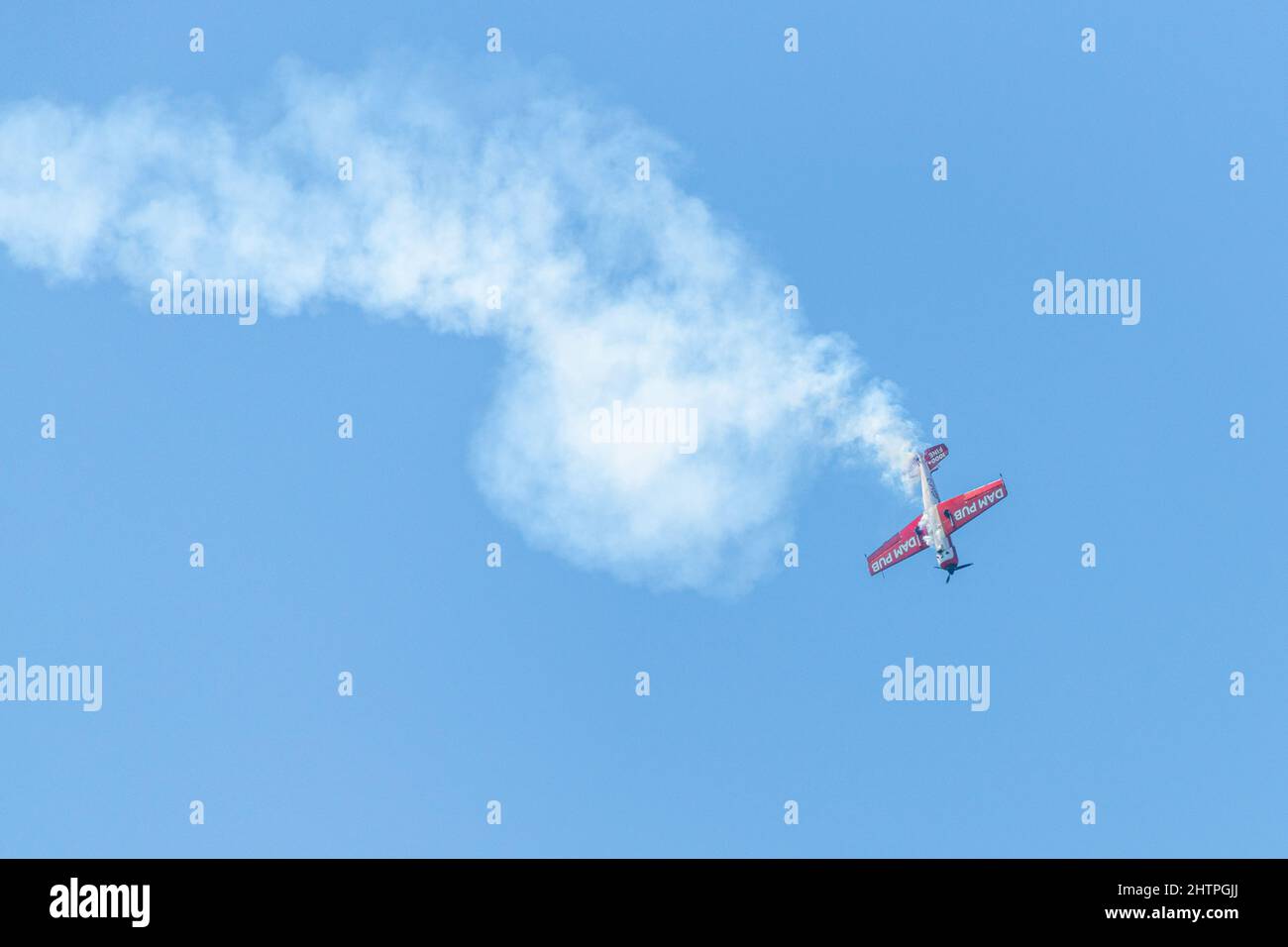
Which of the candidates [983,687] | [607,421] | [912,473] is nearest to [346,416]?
[607,421]

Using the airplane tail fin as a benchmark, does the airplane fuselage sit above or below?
below

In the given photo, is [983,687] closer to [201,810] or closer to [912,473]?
[912,473]
